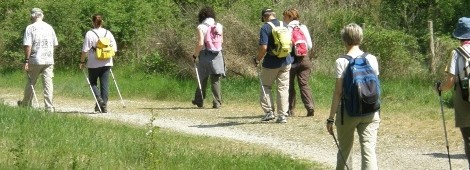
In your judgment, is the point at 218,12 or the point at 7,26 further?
the point at 7,26

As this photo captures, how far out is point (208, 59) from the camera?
1611 cm

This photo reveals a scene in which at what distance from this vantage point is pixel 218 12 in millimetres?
21797

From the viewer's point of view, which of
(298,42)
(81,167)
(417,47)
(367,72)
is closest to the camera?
(367,72)

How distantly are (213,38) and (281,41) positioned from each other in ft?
9.58

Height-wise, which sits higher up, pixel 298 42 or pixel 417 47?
pixel 298 42

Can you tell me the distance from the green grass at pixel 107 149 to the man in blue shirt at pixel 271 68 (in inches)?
60.8

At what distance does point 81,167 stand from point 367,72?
2.70 meters

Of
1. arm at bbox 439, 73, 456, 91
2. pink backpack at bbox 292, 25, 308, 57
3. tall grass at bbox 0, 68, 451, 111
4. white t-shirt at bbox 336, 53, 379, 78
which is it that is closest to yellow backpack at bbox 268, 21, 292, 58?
pink backpack at bbox 292, 25, 308, 57

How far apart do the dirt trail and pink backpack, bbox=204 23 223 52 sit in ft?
3.36

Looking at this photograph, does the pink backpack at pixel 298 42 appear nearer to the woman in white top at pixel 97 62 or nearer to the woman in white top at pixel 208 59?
the woman in white top at pixel 208 59

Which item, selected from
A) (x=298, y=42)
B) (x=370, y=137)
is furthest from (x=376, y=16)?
(x=370, y=137)

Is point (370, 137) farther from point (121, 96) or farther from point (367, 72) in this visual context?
point (121, 96)

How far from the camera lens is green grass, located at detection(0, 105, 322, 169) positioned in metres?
9.17

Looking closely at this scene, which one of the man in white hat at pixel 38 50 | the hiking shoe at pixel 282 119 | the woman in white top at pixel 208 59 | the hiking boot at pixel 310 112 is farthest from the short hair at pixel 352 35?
the man in white hat at pixel 38 50
